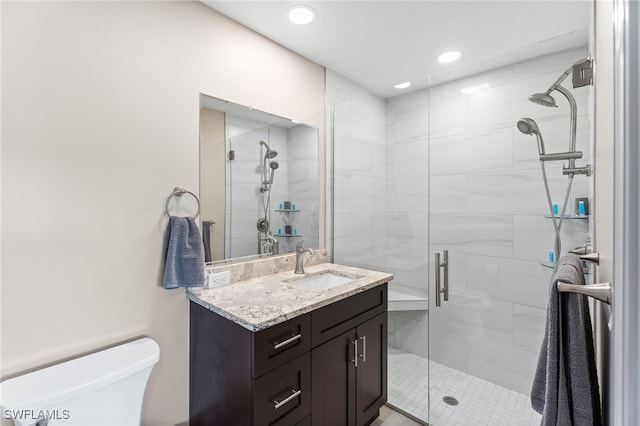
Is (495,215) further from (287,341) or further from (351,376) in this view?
(287,341)

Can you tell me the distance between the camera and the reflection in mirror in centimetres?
163

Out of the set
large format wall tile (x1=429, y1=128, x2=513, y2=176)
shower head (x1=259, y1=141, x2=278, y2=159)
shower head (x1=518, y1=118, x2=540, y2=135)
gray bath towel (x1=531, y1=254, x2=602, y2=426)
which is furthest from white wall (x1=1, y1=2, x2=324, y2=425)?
shower head (x1=518, y1=118, x2=540, y2=135)

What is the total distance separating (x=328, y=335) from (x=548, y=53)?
7.18 ft

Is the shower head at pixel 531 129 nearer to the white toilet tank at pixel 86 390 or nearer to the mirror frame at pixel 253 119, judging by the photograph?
the mirror frame at pixel 253 119

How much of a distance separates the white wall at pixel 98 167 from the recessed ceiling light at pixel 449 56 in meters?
1.53

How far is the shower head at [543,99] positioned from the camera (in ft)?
5.87

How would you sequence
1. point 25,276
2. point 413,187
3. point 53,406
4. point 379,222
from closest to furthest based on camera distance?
point 53,406, point 25,276, point 413,187, point 379,222

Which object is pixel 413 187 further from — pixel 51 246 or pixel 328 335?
pixel 51 246

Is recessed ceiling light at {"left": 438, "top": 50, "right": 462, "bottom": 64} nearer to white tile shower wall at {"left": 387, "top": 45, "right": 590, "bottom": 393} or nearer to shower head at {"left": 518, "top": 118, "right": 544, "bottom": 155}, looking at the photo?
white tile shower wall at {"left": 387, "top": 45, "right": 590, "bottom": 393}

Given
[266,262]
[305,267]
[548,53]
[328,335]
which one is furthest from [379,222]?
[548,53]

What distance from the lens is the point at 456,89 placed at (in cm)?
217

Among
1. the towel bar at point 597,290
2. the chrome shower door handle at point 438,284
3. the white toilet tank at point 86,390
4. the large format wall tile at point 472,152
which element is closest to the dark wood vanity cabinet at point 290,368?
the white toilet tank at point 86,390

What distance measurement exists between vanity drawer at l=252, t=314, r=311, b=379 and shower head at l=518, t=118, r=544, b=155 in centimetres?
177

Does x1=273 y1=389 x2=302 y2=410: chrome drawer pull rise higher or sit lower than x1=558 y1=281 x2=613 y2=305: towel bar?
lower
